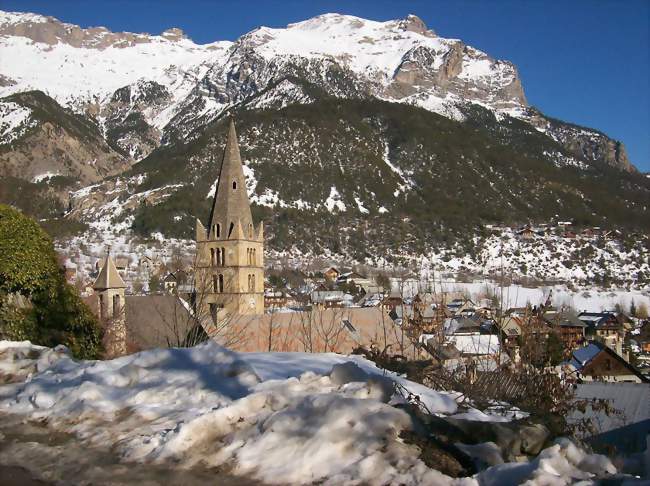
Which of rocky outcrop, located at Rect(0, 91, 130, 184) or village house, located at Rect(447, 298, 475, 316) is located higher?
rocky outcrop, located at Rect(0, 91, 130, 184)

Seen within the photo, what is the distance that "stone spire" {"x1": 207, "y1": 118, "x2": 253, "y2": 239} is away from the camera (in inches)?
1321

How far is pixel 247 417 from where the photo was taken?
4000 mm

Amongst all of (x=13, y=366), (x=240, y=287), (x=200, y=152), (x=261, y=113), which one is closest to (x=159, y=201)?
(x=200, y=152)

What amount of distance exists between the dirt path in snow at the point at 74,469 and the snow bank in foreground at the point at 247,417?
0.10 metres

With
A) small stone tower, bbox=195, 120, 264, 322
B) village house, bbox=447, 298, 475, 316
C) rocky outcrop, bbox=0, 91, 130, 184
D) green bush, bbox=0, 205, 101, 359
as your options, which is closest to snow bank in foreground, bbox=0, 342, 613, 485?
green bush, bbox=0, 205, 101, 359

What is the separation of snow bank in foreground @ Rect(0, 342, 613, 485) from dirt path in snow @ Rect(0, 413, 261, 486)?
0.31ft

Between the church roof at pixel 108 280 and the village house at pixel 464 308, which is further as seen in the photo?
the village house at pixel 464 308

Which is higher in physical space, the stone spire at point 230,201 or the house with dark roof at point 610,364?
the stone spire at point 230,201

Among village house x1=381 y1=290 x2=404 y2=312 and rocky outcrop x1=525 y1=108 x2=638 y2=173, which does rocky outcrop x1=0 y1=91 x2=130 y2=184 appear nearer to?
rocky outcrop x1=525 y1=108 x2=638 y2=173

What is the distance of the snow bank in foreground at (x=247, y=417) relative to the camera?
3.38 metres

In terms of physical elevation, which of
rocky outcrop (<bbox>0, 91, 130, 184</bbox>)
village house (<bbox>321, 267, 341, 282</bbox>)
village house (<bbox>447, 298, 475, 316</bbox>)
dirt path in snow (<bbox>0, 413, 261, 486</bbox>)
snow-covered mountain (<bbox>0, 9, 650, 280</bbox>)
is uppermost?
rocky outcrop (<bbox>0, 91, 130, 184</bbox>)

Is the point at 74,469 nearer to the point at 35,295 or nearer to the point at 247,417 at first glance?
the point at 247,417

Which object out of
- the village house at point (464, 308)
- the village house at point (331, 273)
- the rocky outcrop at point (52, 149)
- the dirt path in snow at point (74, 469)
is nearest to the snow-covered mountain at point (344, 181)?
the rocky outcrop at point (52, 149)

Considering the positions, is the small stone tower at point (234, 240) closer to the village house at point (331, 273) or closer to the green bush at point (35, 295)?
the green bush at point (35, 295)
